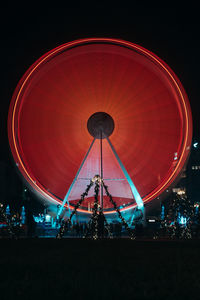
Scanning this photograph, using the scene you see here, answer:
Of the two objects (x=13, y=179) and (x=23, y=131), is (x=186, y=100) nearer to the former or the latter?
(x=23, y=131)

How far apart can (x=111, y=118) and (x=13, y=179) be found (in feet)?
157

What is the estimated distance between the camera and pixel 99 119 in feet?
65.8

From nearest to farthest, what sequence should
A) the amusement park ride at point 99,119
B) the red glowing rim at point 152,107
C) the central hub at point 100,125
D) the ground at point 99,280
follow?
the ground at point 99,280 → the red glowing rim at point 152,107 → the amusement park ride at point 99,119 → the central hub at point 100,125

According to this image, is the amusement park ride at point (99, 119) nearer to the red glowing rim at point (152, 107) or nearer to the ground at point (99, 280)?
the red glowing rim at point (152, 107)

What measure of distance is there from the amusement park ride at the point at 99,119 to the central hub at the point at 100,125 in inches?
2.0

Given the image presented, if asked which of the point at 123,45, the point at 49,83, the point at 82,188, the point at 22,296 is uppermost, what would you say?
the point at 123,45

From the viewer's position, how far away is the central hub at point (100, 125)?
20031 millimetres

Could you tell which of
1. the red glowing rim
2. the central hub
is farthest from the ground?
the central hub

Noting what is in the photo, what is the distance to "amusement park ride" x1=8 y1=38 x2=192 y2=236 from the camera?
18.2 m

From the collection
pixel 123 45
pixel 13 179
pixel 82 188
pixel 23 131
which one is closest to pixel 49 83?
pixel 23 131

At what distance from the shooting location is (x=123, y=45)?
18.2 metres

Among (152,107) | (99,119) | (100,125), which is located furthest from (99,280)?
(99,119)

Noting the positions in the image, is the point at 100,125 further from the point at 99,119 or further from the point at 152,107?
the point at 152,107

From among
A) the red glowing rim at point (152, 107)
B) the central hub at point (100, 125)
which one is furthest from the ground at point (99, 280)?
the central hub at point (100, 125)
